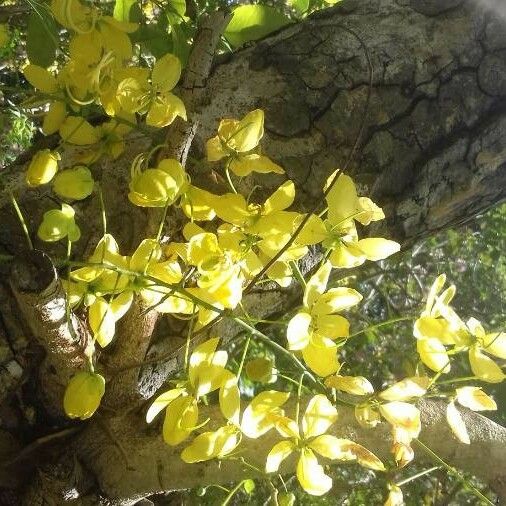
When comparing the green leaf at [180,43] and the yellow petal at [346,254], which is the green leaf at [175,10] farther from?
the yellow petal at [346,254]

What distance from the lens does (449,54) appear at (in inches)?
34.5

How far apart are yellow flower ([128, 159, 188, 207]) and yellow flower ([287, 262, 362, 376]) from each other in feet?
0.46

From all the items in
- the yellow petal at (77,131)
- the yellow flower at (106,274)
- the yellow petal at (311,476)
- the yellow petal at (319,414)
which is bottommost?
the yellow petal at (311,476)

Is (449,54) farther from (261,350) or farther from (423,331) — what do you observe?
(261,350)

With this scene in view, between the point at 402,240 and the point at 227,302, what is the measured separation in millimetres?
425

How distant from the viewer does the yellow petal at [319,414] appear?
574 millimetres

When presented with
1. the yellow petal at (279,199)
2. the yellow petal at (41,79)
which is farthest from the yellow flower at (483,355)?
the yellow petal at (41,79)

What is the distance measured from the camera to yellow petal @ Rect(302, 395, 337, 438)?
0.57 m

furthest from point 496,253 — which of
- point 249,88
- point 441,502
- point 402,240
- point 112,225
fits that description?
point 112,225

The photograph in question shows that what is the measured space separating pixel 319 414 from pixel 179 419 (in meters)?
0.12

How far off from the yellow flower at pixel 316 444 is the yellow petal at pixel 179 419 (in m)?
0.07

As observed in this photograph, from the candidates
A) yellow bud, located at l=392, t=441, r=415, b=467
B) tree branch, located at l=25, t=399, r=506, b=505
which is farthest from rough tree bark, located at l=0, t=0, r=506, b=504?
yellow bud, located at l=392, t=441, r=415, b=467

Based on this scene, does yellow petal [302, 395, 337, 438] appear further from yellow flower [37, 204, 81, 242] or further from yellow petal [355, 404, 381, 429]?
yellow flower [37, 204, 81, 242]

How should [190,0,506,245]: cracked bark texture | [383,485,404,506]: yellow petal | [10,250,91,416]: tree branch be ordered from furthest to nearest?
[190,0,506,245]: cracked bark texture → [383,485,404,506]: yellow petal → [10,250,91,416]: tree branch
